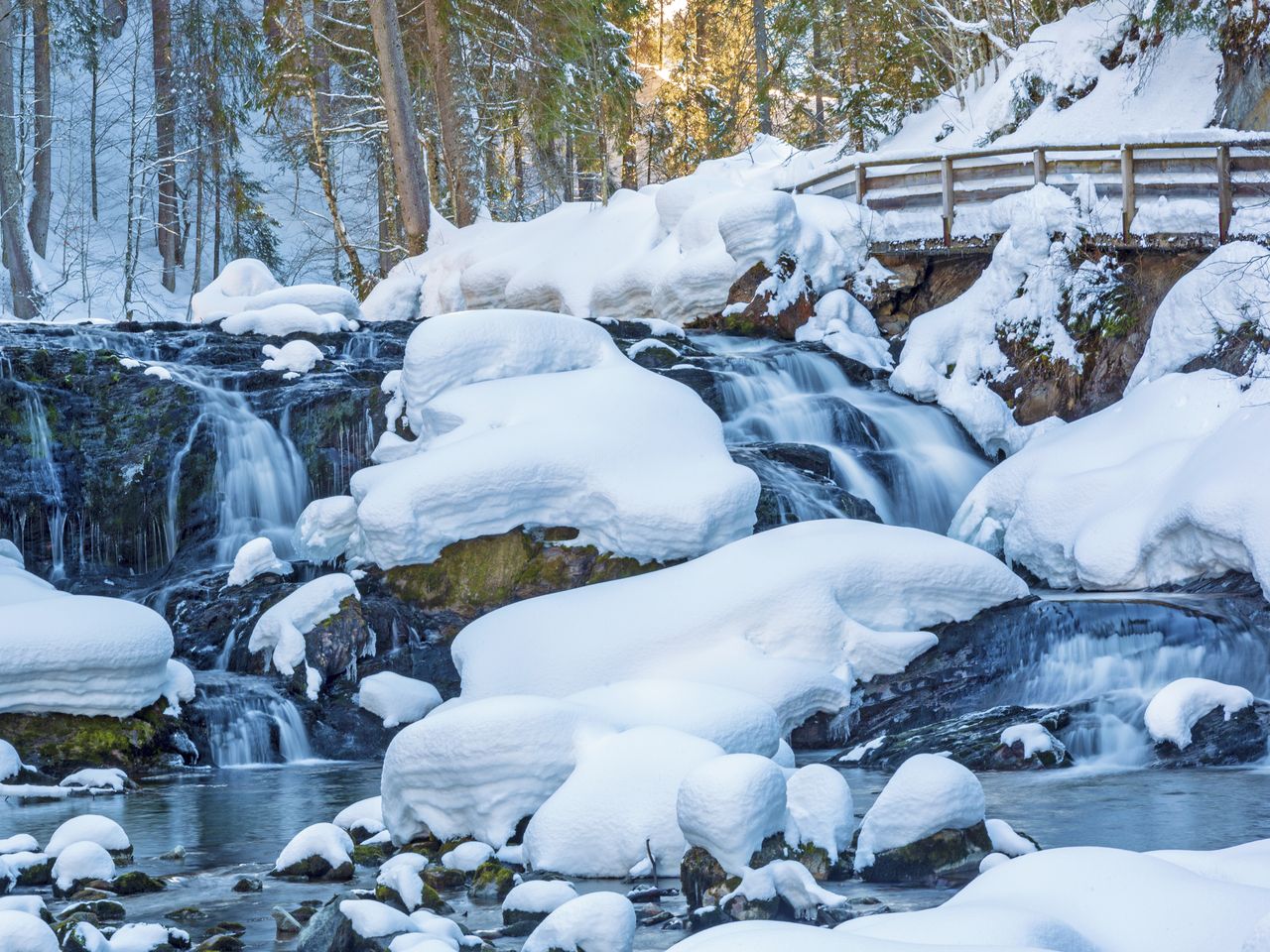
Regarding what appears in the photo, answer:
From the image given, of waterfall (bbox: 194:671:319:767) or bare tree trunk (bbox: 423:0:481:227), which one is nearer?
waterfall (bbox: 194:671:319:767)

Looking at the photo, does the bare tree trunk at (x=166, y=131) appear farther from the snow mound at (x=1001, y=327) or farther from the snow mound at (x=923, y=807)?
the snow mound at (x=923, y=807)

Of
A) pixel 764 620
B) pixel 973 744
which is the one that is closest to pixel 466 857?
pixel 973 744

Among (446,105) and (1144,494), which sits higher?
(446,105)

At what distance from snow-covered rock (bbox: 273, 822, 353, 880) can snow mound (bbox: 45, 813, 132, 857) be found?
832mm

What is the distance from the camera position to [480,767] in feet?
21.0

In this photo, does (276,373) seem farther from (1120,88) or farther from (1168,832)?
(1120,88)

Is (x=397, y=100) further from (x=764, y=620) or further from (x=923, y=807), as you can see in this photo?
(x=923, y=807)

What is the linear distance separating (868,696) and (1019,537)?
3519 millimetres

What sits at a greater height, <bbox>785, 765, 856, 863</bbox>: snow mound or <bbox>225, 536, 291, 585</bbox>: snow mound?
<bbox>225, 536, 291, 585</bbox>: snow mound

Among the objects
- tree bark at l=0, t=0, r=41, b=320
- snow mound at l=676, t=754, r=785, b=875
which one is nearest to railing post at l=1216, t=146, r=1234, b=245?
snow mound at l=676, t=754, r=785, b=875

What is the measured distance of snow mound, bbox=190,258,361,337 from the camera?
1522cm

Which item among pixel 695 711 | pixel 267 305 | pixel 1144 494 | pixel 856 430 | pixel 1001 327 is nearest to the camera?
pixel 695 711

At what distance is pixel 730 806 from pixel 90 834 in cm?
313

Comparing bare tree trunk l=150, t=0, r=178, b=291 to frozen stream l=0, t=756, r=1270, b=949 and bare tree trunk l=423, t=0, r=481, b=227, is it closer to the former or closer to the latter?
bare tree trunk l=423, t=0, r=481, b=227
